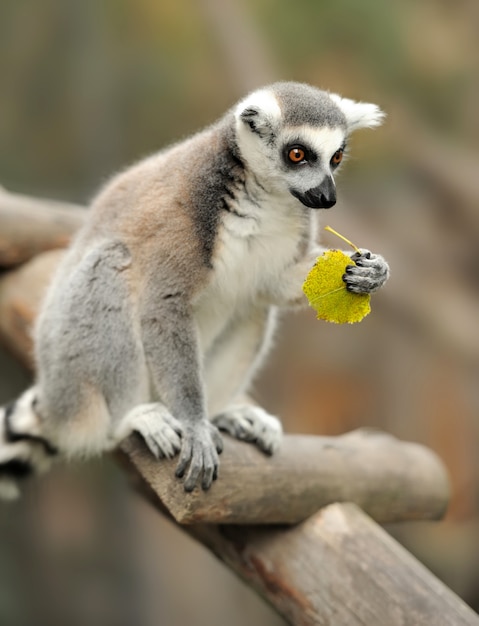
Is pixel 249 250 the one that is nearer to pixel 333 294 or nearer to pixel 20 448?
pixel 333 294

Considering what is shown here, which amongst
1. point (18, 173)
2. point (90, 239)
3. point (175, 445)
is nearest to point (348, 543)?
point (175, 445)

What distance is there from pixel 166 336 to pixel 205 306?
25 cm

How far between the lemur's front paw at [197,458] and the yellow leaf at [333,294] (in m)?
0.59

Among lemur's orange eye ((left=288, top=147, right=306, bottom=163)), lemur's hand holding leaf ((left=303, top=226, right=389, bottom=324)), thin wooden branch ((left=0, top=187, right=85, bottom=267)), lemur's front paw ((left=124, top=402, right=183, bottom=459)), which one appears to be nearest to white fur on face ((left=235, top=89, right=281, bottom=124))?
lemur's orange eye ((left=288, top=147, right=306, bottom=163))

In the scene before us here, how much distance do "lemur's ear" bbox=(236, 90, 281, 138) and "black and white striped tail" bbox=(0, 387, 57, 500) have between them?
4.57 feet

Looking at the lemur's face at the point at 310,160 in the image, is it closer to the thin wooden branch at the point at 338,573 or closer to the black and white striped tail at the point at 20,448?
the thin wooden branch at the point at 338,573

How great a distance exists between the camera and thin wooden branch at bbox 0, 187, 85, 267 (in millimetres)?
4277

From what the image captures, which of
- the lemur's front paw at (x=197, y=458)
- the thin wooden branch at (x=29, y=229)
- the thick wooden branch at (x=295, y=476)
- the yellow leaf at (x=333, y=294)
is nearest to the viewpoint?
the yellow leaf at (x=333, y=294)

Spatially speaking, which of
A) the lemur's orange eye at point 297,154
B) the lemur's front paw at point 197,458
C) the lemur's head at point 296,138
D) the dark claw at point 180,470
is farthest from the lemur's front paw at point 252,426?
the lemur's orange eye at point 297,154

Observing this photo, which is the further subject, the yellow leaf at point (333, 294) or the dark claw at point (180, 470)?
the dark claw at point (180, 470)

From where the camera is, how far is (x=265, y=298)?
313cm

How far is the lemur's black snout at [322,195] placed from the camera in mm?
2559

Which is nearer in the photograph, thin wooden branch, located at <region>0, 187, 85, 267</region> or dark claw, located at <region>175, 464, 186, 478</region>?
dark claw, located at <region>175, 464, 186, 478</region>

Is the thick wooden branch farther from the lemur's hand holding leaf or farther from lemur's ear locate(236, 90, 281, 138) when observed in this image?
lemur's ear locate(236, 90, 281, 138)
